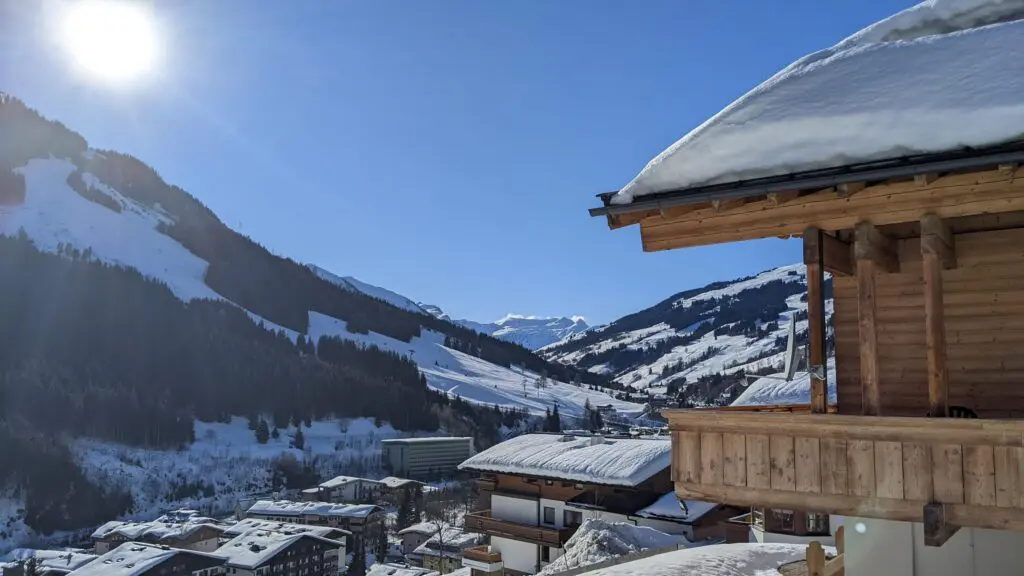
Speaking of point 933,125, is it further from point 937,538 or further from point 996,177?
point 937,538

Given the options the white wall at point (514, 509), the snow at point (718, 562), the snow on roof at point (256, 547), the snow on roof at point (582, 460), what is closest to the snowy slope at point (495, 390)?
the snow on roof at point (256, 547)

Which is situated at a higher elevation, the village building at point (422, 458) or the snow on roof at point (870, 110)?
the snow on roof at point (870, 110)

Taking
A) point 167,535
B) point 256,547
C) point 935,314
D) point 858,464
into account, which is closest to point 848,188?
point 935,314

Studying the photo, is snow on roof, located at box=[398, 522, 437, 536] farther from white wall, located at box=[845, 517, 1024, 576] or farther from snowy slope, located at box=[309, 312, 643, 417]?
snowy slope, located at box=[309, 312, 643, 417]

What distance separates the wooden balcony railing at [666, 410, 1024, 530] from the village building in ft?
362

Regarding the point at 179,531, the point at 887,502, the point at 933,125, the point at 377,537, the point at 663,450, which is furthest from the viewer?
the point at 377,537

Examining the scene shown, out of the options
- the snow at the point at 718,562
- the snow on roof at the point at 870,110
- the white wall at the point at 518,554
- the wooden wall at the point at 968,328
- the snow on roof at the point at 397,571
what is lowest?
the snow on roof at the point at 397,571

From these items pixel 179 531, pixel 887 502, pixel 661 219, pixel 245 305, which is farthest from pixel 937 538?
pixel 245 305

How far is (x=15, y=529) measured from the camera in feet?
275

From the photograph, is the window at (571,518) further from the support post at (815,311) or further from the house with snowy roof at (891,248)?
the support post at (815,311)

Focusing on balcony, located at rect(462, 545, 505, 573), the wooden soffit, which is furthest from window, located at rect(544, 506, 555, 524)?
the wooden soffit

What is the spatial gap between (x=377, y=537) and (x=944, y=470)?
7134 cm

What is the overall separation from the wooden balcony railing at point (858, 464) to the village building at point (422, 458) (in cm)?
11021

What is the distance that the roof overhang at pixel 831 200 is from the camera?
17.6ft
